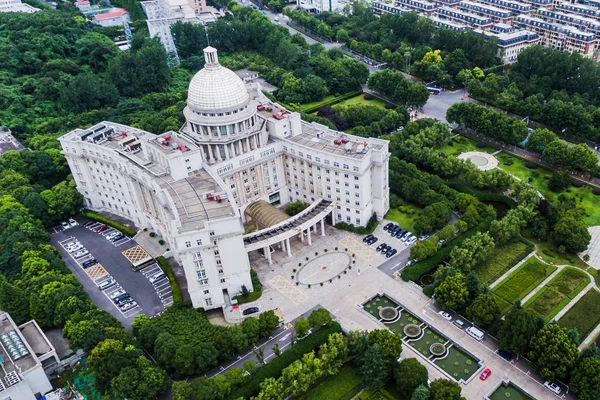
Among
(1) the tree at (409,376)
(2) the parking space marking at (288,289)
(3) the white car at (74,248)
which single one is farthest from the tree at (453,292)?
(3) the white car at (74,248)

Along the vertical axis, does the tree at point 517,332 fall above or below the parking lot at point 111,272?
above

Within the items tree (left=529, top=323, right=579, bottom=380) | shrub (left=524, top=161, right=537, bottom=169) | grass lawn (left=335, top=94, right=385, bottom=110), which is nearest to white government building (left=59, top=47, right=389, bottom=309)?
shrub (left=524, top=161, right=537, bottom=169)

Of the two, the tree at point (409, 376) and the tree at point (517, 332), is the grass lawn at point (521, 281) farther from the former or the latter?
the tree at point (409, 376)

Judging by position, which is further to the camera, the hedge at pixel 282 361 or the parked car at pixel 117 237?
the parked car at pixel 117 237

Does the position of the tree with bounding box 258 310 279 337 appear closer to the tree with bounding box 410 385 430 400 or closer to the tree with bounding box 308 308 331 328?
the tree with bounding box 308 308 331 328

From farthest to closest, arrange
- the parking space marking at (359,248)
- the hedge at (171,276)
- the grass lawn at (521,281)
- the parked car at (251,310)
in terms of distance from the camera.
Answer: the parking space marking at (359,248), the hedge at (171,276), the parked car at (251,310), the grass lawn at (521,281)

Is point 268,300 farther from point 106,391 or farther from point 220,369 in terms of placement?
point 106,391

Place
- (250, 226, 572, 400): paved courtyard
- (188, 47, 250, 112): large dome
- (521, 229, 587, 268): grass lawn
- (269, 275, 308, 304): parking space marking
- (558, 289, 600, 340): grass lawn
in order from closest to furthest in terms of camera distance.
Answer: (250, 226, 572, 400): paved courtyard, (558, 289, 600, 340): grass lawn, (269, 275, 308, 304): parking space marking, (521, 229, 587, 268): grass lawn, (188, 47, 250, 112): large dome
